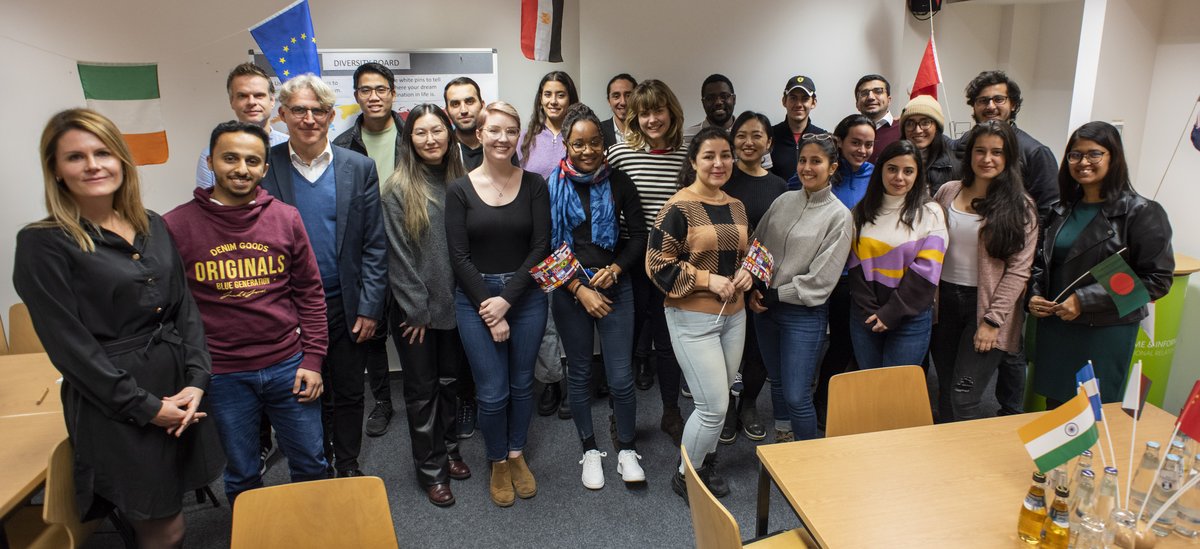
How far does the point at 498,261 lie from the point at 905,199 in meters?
1.63

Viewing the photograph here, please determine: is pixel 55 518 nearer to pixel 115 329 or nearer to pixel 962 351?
pixel 115 329

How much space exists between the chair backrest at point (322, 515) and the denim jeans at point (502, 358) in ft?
3.53

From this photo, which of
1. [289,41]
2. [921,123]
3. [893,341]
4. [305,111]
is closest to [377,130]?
[289,41]

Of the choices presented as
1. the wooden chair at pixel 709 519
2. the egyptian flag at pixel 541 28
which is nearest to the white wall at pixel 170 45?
the egyptian flag at pixel 541 28

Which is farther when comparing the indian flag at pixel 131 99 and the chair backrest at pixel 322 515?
the indian flag at pixel 131 99

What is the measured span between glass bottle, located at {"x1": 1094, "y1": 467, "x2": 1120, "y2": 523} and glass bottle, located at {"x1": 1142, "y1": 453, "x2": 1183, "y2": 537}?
0.60ft

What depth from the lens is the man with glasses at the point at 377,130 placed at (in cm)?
296

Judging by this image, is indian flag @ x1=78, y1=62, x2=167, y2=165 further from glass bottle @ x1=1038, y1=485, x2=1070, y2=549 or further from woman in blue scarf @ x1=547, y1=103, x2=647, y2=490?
glass bottle @ x1=1038, y1=485, x2=1070, y2=549

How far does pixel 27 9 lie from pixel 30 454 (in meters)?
2.91

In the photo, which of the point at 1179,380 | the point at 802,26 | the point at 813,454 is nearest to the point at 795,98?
the point at 802,26

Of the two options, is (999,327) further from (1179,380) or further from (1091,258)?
(1179,380)

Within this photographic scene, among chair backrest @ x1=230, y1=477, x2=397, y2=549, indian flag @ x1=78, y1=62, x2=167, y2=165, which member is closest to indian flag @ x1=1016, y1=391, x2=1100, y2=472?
chair backrest @ x1=230, y1=477, x2=397, y2=549

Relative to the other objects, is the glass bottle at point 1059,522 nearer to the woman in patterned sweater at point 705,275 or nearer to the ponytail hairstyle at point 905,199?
the woman in patterned sweater at point 705,275

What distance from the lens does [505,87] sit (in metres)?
4.25
